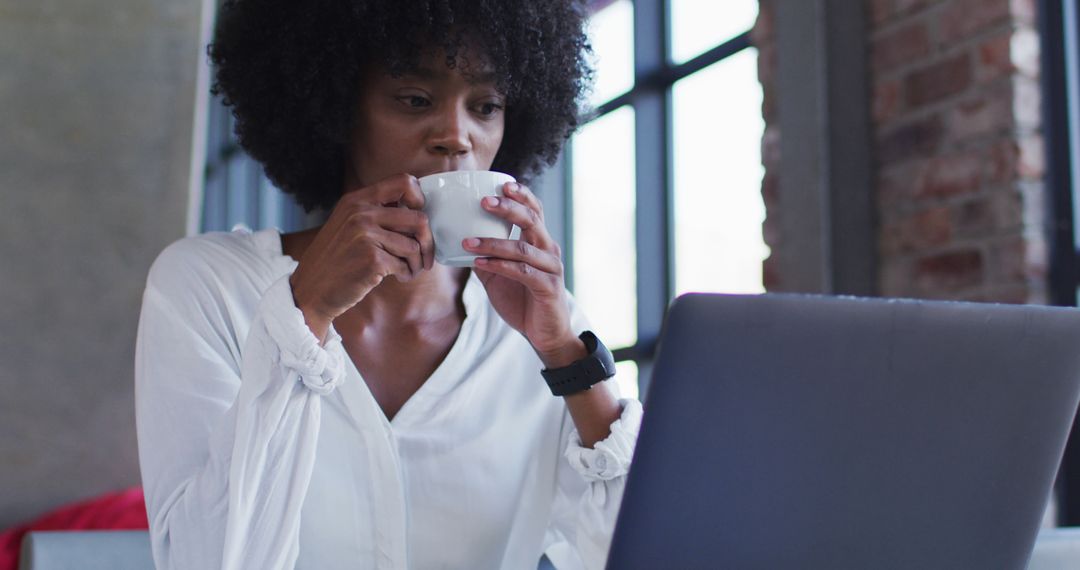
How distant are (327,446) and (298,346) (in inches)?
10.2

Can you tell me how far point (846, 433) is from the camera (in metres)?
0.59

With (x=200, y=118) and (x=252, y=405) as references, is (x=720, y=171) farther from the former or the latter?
(x=252, y=405)

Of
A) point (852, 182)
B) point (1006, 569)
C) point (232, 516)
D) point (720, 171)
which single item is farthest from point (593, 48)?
point (720, 171)

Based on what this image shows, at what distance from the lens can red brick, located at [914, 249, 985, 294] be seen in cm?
166

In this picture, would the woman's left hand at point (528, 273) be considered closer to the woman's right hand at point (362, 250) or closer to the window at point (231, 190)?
the woman's right hand at point (362, 250)

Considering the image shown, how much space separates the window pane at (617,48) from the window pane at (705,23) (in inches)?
5.5

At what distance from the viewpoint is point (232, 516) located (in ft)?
2.74

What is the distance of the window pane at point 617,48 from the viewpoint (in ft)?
9.54

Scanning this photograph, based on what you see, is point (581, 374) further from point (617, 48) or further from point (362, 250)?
point (617, 48)

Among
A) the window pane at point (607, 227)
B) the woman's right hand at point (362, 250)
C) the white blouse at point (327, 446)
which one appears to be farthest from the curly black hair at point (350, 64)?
the window pane at point (607, 227)

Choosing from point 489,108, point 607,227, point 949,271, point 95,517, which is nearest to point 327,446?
point 489,108

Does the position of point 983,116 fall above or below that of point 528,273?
above

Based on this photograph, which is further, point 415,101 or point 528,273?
point 415,101

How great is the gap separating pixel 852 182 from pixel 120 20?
1.19 metres
